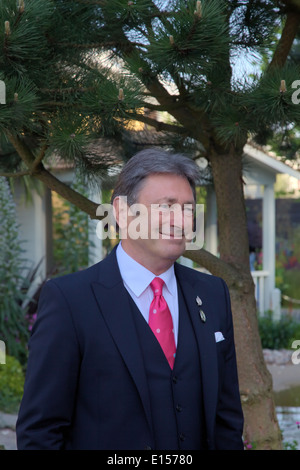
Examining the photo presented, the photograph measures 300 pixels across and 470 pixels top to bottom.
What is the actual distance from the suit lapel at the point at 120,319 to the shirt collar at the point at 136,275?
0.09 ft

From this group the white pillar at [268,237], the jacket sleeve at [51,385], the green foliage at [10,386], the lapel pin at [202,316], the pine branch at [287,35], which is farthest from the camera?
the white pillar at [268,237]

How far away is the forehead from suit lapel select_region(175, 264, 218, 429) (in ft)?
1.06

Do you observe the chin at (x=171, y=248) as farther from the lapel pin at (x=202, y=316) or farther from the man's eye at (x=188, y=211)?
the lapel pin at (x=202, y=316)

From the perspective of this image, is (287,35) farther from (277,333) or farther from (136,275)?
(277,333)

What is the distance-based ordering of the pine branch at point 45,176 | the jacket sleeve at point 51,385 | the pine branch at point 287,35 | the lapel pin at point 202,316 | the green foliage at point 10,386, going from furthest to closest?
the green foliage at point 10,386
the pine branch at point 287,35
the pine branch at point 45,176
the lapel pin at point 202,316
the jacket sleeve at point 51,385

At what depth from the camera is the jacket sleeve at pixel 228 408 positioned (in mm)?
2066

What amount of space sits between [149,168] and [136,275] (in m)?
0.35

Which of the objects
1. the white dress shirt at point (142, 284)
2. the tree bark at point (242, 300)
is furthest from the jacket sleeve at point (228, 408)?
the tree bark at point (242, 300)

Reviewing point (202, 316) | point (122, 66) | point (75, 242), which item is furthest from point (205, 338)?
point (75, 242)

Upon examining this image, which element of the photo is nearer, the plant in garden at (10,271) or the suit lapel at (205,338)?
the suit lapel at (205,338)

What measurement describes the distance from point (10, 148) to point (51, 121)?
1464 mm

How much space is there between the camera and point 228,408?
6.88 ft

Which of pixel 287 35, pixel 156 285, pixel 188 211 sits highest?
pixel 287 35
